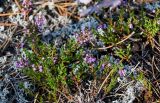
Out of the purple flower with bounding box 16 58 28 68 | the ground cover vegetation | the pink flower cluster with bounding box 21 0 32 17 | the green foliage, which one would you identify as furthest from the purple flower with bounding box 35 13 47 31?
the green foliage

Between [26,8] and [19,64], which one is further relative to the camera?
[26,8]

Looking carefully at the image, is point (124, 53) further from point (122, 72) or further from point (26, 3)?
point (26, 3)

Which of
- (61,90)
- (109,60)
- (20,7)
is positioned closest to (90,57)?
(109,60)

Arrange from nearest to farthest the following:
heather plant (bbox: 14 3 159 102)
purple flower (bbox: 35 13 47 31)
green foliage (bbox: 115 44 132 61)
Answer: heather plant (bbox: 14 3 159 102) → green foliage (bbox: 115 44 132 61) → purple flower (bbox: 35 13 47 31)

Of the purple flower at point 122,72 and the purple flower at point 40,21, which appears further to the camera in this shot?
the purple flower at point 40,21

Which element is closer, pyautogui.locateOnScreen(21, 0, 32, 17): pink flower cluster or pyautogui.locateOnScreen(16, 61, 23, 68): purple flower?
pyautogui.locateOnScreen(16, 61, 23, 68): purple flower

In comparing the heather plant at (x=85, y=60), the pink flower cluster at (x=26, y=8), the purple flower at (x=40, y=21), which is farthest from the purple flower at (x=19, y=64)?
the pink flower cluster at (x=26, y=8)

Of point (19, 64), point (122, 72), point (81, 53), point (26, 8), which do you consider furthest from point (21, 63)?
point (122, 72)

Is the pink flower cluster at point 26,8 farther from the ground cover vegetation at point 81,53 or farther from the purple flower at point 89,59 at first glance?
the purple flower at point 89,59

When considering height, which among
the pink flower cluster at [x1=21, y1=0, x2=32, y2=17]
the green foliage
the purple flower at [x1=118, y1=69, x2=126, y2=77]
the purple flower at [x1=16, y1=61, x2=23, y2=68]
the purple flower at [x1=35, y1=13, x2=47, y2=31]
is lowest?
the purple flower at [x1=118, y1=69, x2=126, y2=77]

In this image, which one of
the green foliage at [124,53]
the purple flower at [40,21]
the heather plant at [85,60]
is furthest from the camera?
the purple flower at [40,21]

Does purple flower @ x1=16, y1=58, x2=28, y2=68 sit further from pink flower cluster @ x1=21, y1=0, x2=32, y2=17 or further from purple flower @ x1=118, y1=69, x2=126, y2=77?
purple flower @ x1=118, y1=69, x2=126, y2=77

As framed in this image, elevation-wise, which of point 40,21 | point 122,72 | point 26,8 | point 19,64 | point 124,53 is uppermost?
point 26,8
